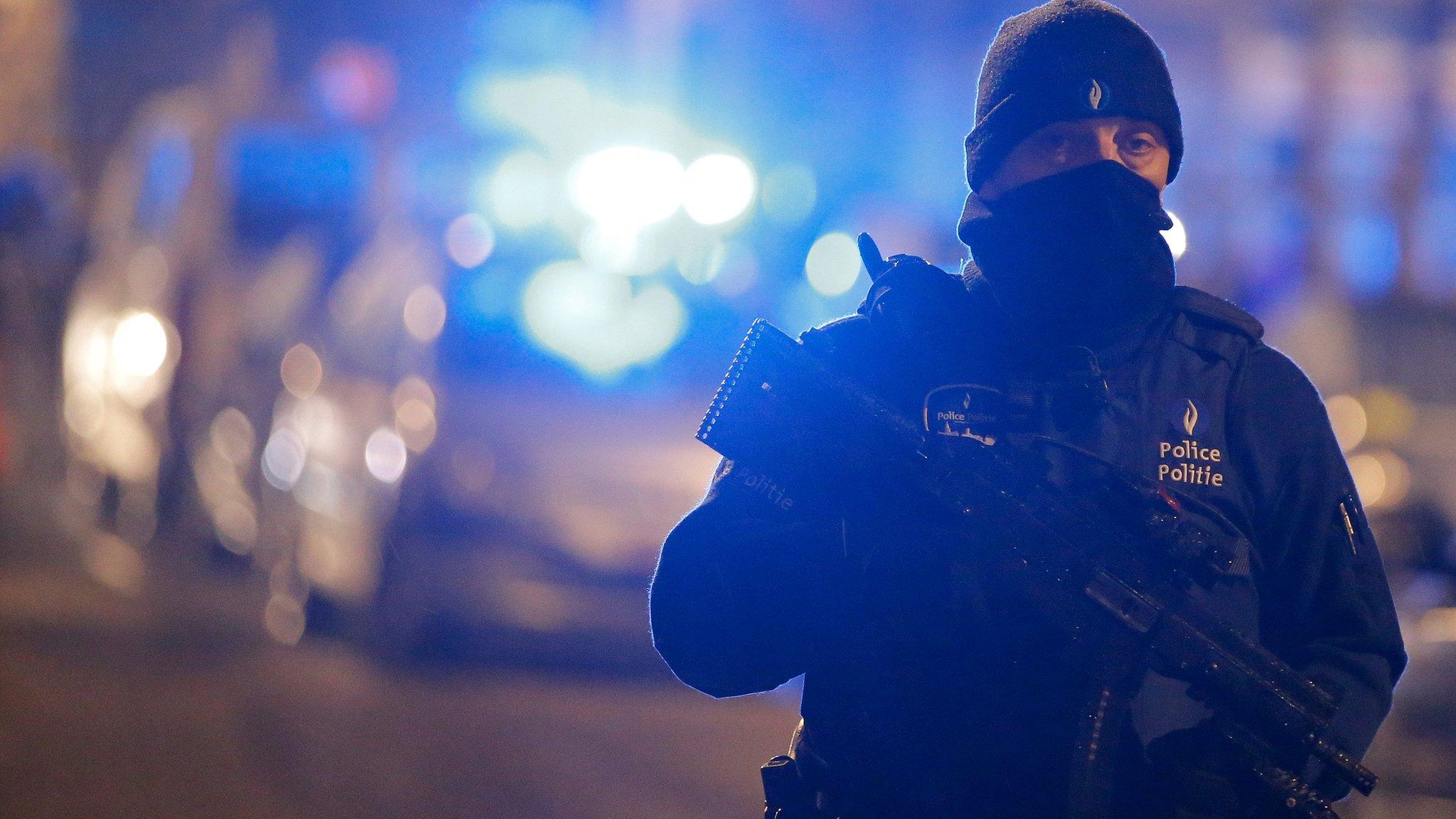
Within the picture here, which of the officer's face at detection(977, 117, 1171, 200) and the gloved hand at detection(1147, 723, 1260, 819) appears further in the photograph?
the officer's face at detection(977, 117, 1171, 200)

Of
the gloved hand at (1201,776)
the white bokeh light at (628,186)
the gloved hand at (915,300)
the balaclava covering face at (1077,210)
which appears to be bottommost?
the gloved hand at (1201,776)

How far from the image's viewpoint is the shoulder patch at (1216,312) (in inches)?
96.4

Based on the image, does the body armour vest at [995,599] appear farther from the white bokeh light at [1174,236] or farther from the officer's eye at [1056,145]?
the officer's eye at [1056,145]

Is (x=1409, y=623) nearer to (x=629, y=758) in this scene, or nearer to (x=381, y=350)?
(x=629, y=758)

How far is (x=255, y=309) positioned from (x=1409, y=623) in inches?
317

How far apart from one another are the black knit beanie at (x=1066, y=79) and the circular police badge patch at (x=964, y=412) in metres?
0.40

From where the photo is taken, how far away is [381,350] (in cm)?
865

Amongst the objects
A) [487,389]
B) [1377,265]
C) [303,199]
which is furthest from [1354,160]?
[487,389]

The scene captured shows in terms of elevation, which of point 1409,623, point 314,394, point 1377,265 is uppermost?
point 1377,265

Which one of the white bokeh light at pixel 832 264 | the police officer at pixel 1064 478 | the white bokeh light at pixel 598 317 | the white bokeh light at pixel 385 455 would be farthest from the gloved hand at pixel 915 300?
the white bokeh light at pixel 832 264

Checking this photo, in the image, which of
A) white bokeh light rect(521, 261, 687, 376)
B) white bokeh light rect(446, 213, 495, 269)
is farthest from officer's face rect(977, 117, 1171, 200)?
white bokeh light rect(521, 261, 687, 376)

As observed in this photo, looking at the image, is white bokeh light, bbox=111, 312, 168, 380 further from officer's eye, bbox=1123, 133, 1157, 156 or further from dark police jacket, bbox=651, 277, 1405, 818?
officer's eye, bbox=1123, 133, 1157, 156

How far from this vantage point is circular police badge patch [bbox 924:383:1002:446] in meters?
2.34

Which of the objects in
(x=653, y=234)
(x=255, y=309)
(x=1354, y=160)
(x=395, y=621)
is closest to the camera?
(x=395, y=621)
